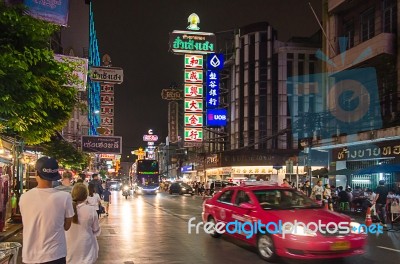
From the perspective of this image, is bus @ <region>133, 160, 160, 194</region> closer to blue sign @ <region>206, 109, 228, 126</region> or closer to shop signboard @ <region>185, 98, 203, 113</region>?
blue sign @ <region>206, 109, 228, 126</region>

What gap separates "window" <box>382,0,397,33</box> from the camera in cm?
2564

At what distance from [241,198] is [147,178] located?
138ft

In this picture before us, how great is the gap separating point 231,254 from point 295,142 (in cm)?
4998

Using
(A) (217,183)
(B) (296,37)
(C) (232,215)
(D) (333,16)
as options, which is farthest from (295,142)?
(C) (232,215)

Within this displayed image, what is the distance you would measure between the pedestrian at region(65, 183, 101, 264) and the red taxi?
481 cm

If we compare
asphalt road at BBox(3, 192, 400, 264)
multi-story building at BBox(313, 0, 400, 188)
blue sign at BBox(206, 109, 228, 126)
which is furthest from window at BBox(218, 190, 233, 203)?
blue sign at BBox(206, 109, 228, 126)

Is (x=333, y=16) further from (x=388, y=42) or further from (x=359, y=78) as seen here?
(x=388, y=42)

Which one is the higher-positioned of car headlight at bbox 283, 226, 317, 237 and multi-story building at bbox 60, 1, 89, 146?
multi-story building at bbox 60, 1, 89, 146

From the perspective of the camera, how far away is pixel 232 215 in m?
12.1

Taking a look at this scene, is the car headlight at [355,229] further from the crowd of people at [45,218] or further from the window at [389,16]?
the window at [389,16]

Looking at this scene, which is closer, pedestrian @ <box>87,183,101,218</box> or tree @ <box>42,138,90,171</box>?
pedestrian @ <box>87,183,101,218</box>

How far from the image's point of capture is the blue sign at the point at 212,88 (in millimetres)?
46250

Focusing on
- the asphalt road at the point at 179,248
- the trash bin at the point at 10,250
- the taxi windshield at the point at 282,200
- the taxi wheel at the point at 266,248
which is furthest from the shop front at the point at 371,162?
the trash bin at the point at 10,250

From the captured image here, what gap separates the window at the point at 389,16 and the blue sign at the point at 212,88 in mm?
21495
